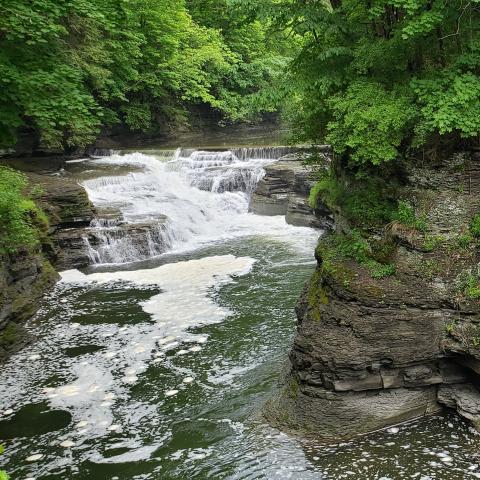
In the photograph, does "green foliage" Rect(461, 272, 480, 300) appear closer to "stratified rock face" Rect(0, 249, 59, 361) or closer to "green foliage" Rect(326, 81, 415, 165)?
"green foliage" Rect(326, 81, 415, 165)

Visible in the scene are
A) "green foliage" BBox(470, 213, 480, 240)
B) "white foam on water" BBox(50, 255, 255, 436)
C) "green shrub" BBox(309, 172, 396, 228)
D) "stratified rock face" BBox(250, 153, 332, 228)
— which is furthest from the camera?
"stratified rock face" BBox(250, 153, 332, 228)

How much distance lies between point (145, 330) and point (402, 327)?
553cm

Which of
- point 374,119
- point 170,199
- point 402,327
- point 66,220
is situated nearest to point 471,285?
point 402,327

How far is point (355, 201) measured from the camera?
793 centimetres

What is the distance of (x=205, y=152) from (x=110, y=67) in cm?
609

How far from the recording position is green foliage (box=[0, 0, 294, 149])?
8.49 metres

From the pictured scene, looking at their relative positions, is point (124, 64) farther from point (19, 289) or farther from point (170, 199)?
point (19, 289)

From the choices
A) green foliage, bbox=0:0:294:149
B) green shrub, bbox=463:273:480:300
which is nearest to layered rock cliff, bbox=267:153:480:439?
green shrub, bbox=463:273:480:300

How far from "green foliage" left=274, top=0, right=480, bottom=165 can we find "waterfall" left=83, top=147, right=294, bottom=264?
9.10 meters

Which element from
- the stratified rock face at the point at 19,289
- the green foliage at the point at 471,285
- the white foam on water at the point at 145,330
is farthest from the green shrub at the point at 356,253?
the stratified rock face at the point at 19,289

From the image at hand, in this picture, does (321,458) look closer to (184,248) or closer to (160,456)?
(160,456)

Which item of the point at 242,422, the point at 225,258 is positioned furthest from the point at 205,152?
the point at 242,422

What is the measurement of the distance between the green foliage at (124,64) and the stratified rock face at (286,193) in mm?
3276

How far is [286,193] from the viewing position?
19938 millimetres
